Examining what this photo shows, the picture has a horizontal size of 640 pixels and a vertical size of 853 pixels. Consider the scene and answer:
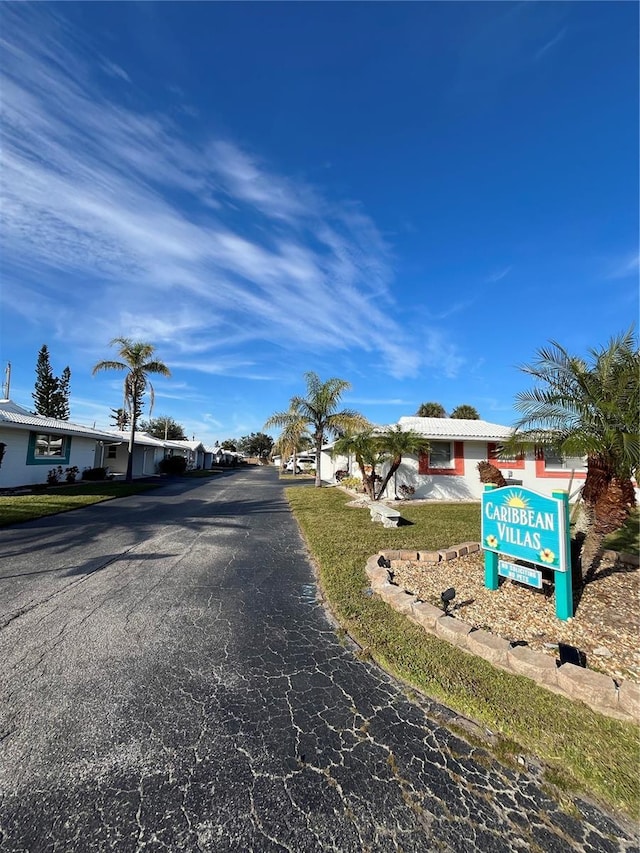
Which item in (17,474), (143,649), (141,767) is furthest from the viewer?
(17,474)

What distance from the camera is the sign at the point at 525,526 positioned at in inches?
163

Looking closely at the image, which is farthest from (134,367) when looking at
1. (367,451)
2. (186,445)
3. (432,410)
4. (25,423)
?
(432,410)

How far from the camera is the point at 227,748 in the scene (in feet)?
7.67

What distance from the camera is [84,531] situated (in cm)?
820

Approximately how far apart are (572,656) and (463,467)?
13386 mm

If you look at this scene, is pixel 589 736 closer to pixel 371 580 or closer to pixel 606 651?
pixel 606 651

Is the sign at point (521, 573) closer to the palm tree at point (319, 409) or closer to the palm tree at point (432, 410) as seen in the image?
the palm tree at point (319, 409)

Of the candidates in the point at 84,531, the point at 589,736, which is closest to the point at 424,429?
the point at 84,531

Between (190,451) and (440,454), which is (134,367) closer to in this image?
(440,454)

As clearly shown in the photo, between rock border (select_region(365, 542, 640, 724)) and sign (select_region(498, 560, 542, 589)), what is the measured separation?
1.13 meters

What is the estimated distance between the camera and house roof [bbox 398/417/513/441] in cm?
1575

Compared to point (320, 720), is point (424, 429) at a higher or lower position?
higher

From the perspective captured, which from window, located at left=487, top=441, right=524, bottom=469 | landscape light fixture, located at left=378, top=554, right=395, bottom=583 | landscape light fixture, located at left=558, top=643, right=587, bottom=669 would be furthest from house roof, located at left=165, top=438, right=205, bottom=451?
landscape light fixture, located at left=558, top=643, right=587, bottom=669

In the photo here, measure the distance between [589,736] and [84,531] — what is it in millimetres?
9007
